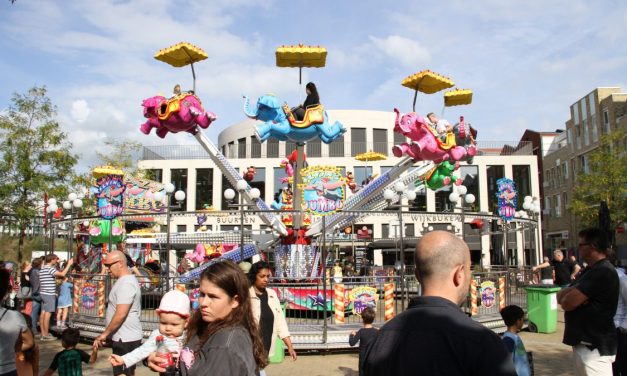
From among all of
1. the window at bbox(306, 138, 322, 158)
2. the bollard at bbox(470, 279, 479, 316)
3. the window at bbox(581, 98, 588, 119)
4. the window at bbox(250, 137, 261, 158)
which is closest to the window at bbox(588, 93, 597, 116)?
the window at bbox(581, 98, 588, 119)

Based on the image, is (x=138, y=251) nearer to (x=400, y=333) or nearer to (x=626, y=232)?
(x=400, y=333)

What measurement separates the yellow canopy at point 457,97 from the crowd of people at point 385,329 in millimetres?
8596

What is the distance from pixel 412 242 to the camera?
75.5 ft

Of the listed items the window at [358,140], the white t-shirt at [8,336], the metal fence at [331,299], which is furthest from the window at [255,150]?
the white t-shirt at [8,336]

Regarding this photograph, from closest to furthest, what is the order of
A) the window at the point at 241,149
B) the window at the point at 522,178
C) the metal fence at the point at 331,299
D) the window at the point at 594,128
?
the metal fence at the point at 331,299
the window at the point at 594,128
the window at the point at 522,178
the window at the point at 241,149

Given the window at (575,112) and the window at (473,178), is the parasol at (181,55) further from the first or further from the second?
the window at (575,112)

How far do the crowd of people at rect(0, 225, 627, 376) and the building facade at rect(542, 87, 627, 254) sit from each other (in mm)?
34235

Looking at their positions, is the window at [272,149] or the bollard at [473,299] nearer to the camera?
the bollard at [473,299]

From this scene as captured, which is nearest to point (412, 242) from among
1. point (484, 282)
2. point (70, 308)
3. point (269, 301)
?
point (484, 282)

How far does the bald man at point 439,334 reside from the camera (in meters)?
1.89

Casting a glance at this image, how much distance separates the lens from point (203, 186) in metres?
43.0

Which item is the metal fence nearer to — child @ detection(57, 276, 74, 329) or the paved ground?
child @ detection(57, 276, 74, 329)

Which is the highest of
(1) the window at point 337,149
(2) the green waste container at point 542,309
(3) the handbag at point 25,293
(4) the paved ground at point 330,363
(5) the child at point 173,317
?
(1) the window at point 337,149

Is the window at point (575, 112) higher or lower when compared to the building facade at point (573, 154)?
higher
